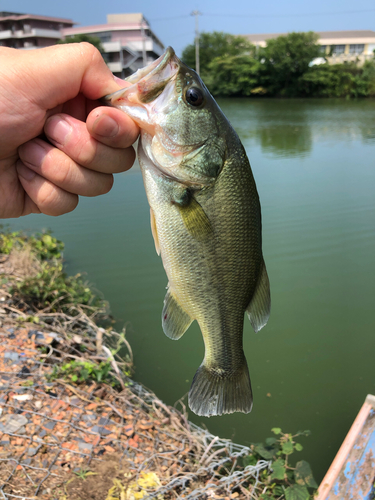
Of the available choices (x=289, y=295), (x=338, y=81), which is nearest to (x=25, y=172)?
(x=289, y=295)

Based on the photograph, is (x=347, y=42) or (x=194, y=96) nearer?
(x=194, y=96)

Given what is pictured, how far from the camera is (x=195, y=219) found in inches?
54.9

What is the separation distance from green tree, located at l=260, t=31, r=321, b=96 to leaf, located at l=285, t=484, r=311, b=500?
48.0m

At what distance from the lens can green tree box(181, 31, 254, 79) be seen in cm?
6187

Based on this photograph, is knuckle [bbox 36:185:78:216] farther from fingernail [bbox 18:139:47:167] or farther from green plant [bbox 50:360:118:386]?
green plant [bbox 50:360:118:386]

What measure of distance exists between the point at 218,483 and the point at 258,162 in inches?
491

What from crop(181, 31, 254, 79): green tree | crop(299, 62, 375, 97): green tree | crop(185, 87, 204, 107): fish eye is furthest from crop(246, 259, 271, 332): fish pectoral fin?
crop(181, 31, 254, 79): green tree

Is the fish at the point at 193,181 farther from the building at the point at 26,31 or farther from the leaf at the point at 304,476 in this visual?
the building at the point at 26,31

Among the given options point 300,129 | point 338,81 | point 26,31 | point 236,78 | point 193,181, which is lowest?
A: point 236,78

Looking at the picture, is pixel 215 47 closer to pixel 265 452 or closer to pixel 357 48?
pixel 357 48

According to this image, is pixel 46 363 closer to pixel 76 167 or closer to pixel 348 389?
pixel 76 167

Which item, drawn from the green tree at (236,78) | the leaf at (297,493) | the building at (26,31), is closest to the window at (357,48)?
the green tree at (236,78)

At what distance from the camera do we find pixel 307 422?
4258 millimetres

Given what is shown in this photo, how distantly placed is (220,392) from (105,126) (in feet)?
3.97
